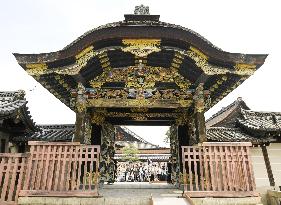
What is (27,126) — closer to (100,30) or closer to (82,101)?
(82,101)

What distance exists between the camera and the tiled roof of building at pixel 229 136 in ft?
44.1

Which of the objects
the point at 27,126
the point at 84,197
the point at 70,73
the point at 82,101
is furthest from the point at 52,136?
the point at 84,197

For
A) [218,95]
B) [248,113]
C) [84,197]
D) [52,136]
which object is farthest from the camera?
[248,113]

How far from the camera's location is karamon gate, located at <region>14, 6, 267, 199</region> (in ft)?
26.0

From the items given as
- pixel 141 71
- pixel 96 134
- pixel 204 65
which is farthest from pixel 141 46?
pixel 96 134

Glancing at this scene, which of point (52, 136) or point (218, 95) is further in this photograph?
point (52, 136)

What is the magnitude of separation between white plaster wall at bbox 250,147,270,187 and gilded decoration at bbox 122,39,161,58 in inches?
373

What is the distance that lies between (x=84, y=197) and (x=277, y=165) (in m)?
11.7

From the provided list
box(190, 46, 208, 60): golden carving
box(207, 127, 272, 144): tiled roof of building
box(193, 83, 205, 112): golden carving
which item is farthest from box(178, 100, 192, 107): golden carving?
box(207, 127, 272, 144): tiled roof of building

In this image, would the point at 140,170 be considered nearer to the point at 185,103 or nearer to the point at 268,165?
→ the point at 268,165

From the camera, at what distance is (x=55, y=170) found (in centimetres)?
726

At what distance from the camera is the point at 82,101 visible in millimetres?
9039

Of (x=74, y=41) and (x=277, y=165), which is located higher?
(x=74, y=41)

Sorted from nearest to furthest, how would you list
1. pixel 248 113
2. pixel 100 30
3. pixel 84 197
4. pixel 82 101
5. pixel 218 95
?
1. pixel 84 197
2. pixel 100 30
3. pixel 82 101
4. pixel 218 95
5. pixel 248 113
